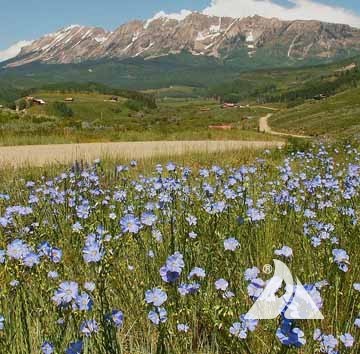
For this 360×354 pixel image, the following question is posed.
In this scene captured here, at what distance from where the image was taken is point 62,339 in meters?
2.29

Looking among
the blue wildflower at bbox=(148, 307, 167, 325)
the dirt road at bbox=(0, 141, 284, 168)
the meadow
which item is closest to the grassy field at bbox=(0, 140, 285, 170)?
the dirt road at bbox=(0, 141, 284, 168)

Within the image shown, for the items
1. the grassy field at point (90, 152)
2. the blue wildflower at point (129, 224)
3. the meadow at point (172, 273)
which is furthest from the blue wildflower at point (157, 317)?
the grassy field at point (90, 152)

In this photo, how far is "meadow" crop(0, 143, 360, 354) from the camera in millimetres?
2191

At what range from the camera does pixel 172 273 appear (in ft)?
6.63

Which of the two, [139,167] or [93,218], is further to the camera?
[139,167]

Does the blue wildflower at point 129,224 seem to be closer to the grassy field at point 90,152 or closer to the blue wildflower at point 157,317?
the blue wildflower at point 157,317

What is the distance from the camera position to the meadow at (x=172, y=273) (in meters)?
2.19

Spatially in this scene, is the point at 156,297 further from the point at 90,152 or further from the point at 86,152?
the point at 86,152

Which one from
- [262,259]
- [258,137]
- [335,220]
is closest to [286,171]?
[335,220]

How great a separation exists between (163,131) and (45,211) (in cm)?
2484

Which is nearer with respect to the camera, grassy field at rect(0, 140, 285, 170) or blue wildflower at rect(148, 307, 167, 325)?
blue wildflower at rect(148, 307, 167, 325)

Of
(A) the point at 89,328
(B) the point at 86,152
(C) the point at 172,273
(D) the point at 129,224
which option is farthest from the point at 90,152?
(C) the point at 172,273

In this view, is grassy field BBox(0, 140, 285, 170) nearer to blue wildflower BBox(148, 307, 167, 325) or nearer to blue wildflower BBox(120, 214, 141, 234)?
blue wildflower BBox(120, 214, 141, 234)

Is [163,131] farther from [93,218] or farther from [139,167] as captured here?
[93,218]
